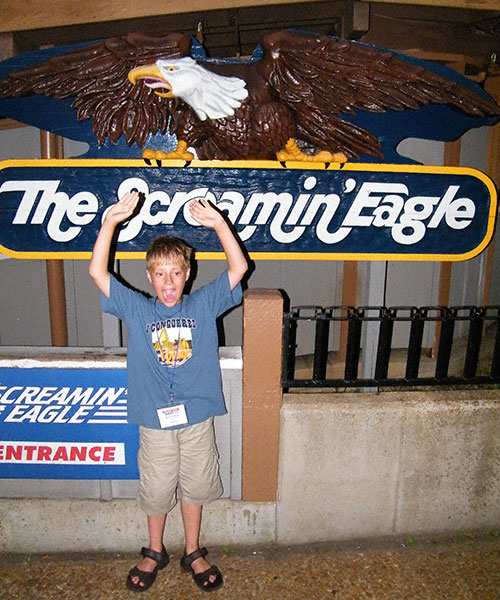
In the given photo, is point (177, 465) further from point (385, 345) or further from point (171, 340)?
point (385, 345)

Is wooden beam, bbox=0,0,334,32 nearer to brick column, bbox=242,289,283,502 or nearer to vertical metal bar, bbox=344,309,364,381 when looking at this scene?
brick column, bbox=242,289,283,502

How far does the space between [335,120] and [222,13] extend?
105 inches

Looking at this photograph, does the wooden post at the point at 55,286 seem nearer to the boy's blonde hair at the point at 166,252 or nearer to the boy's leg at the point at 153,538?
the boy's blonde hair at the point at 166,252

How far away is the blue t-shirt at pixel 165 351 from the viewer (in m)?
2.32

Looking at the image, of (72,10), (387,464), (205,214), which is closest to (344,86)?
(205,214)

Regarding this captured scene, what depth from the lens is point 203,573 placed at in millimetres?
2525

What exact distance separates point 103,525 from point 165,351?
4.24 feet

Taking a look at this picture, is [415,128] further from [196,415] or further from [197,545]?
[197,545]

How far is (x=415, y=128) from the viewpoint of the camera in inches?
113

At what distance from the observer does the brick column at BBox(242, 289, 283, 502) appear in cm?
253

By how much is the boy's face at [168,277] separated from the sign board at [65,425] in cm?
61

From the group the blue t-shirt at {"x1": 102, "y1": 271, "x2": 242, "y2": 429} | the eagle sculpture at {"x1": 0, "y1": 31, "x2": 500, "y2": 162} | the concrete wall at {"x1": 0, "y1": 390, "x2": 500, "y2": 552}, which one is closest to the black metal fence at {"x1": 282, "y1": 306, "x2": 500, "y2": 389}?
the concrete wall at {"x1": 0, "y1": 390, "x2": 500, "y2": 552}

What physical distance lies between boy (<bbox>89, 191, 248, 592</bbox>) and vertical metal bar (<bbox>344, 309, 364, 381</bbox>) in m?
0.78

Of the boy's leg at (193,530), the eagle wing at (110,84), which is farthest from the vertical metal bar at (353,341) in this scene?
the eagle wing at (110,84)
